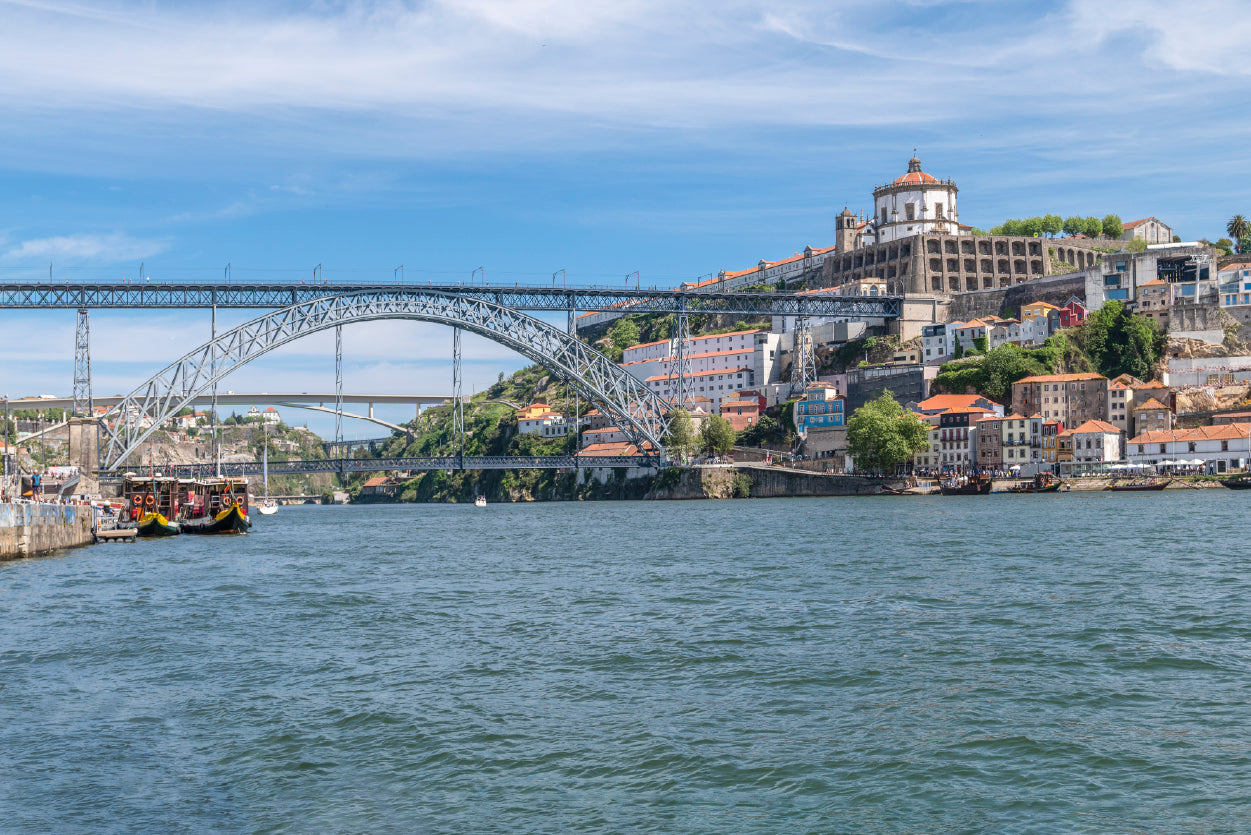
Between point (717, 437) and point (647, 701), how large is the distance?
2553 inches

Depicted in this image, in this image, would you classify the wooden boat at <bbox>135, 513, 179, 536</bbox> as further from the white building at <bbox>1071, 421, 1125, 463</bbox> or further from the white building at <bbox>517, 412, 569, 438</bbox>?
the white building at <bbox>517, 412, 569, 438</bbox>

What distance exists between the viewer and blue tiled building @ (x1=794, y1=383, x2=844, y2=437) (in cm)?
7681

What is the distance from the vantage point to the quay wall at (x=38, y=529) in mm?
29203

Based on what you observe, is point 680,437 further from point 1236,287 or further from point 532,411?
point 1236,287

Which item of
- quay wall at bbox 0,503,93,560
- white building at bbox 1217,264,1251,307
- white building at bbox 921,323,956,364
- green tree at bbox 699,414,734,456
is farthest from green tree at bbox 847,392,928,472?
quay wall at bbox 0,503,93,560

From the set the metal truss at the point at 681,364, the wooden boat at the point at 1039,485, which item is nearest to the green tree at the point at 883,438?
the wooden boat at the point at 1039,485

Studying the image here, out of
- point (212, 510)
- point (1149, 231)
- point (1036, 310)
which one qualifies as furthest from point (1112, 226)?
point (212, 510)

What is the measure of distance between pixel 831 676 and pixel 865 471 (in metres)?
57.8

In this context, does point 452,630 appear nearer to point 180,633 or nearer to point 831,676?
point 180,633

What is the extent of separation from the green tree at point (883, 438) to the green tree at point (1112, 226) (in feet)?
124

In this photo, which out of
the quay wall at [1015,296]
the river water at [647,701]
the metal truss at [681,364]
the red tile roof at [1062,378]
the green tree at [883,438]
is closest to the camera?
the river water at [647,701]

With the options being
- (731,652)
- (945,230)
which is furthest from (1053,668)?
(945,230)

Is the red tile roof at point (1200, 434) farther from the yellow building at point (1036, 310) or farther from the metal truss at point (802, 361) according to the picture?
the metal truss at point (802, 361)

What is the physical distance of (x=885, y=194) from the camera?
96.0 metres
